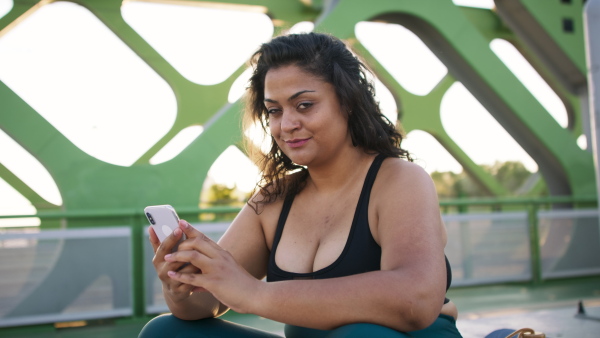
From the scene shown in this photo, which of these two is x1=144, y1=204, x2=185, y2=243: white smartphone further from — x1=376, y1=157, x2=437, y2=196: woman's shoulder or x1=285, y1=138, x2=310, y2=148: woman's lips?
x1=376, y1=157, x2=437, y2=196: woman's shoulder

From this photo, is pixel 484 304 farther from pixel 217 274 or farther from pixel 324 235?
pixel 217 274

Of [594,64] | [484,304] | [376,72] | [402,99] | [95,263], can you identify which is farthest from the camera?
[402,99]

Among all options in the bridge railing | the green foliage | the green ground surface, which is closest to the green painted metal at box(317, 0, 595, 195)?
the green ground surface

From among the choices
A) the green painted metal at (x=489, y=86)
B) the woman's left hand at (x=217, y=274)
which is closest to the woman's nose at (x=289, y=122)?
the woman's left hand at (x=217, y=274)

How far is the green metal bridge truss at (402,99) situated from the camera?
16.3ft

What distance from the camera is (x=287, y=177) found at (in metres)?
2.04

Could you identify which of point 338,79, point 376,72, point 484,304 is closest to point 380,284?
point 338,79

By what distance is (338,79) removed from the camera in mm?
1760

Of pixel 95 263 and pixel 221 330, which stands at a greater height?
pixel 221 330

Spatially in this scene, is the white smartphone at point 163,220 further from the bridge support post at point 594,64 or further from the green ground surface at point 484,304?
the bridge support post at point 594,64

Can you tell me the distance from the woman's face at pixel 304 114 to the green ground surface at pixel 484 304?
7.50 feet

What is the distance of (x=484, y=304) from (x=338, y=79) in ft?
12.7

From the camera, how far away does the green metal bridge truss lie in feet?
16.3

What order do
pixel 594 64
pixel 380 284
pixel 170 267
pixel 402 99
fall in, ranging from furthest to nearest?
pixel 402 99 → pixel 594 64 → pixel 170 267 → pixel 380 284
